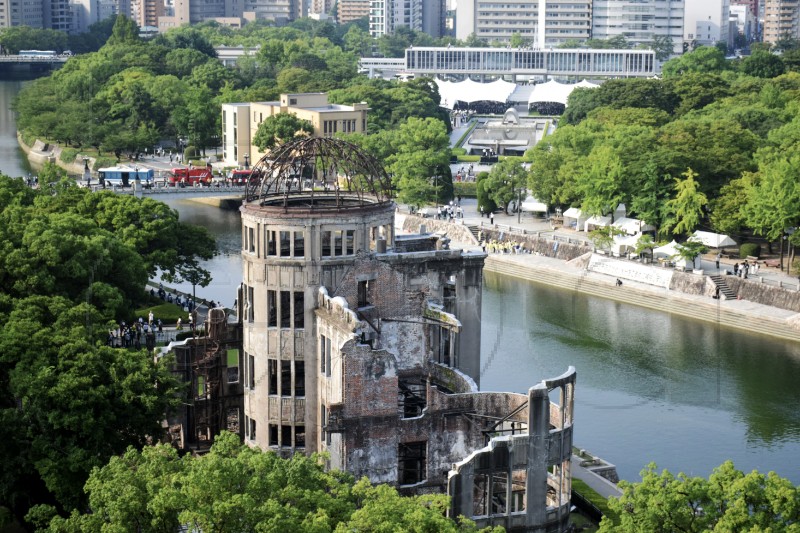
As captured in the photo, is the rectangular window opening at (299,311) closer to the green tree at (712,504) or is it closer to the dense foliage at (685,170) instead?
the green tree at (712,504)

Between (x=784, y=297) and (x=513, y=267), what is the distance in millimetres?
23085

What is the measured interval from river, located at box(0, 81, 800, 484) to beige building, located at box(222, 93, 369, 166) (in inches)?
1649

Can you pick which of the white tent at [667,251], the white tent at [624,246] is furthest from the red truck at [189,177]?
the white tent at [667,251]

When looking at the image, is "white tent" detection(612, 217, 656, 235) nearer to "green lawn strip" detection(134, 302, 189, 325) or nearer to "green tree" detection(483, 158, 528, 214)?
"green tree" detection(483, 158, 528, 214)

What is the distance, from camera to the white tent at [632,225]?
390 ft

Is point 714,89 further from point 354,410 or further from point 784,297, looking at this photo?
point 354,410

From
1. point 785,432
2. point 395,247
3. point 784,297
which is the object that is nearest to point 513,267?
point 784,297

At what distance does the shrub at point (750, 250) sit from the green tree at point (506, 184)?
23.6 meters

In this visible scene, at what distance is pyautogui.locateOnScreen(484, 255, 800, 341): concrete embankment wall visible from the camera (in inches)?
3888

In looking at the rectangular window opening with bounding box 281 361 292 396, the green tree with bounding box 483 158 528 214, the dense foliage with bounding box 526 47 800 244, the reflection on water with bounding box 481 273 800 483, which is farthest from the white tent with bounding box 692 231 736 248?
the rectangular window opening with bounding box 281 361 292 396

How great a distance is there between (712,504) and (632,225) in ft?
241

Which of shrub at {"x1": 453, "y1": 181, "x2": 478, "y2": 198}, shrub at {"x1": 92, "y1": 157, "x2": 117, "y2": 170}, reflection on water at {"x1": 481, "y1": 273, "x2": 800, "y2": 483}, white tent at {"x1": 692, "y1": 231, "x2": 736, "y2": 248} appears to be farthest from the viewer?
shrub at {"x1": 92, "y1": 157, "x2": 117, "y2": 170}

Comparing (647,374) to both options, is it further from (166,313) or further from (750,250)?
(750,250)

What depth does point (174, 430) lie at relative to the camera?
65.7m
